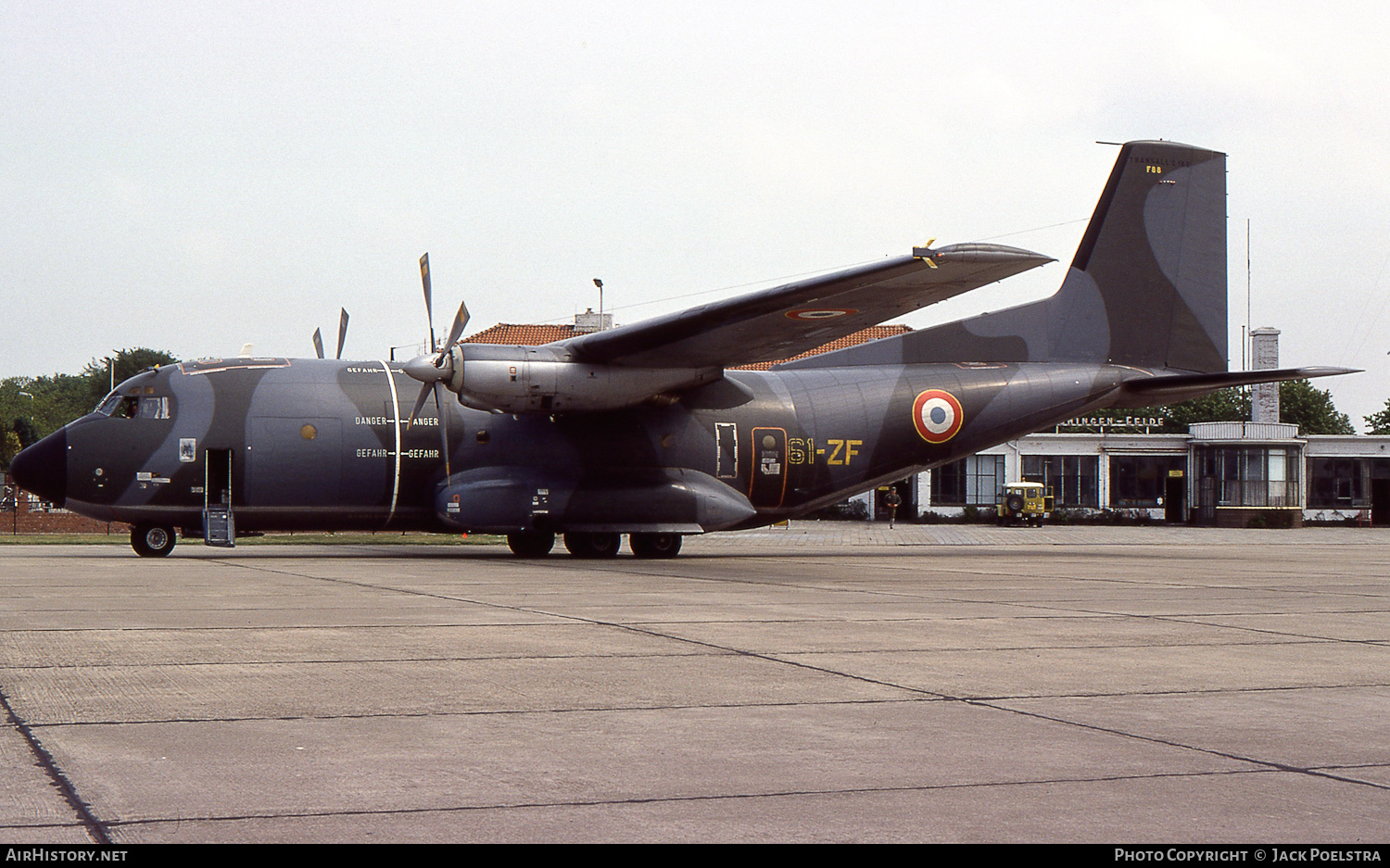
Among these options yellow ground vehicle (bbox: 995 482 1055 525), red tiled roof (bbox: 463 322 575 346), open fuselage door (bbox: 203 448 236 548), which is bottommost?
yellow ground vehicle (bbox: 995 482 1055 525)

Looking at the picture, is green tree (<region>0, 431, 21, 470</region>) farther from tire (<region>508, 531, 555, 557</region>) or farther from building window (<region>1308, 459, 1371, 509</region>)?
building window (<region>1308, 459, 1371, 509</region>)

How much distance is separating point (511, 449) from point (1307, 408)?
306 feet

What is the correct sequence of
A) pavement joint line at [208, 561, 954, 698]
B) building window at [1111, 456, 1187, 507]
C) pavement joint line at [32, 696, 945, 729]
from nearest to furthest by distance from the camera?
pavement joint line at [32, 696, 945, 729], pavement joint line at [208, 561, 954, 698], building window at [1111, 456, 1187, 507]

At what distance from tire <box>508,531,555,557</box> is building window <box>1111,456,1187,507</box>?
1613 inches

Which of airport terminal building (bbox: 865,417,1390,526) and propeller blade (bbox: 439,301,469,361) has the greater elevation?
propeller blade (bbox: 439,301,469,361)

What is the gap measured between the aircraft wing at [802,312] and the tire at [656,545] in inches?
141

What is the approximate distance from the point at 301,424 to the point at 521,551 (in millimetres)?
4785

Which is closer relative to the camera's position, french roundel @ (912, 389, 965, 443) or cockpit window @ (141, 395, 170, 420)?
cockpit window @ (141, 395, 170, 420)

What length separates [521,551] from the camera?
919 inches

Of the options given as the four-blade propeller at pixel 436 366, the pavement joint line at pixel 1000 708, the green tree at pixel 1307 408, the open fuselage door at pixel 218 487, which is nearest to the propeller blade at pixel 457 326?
the four-blade propeller at pixel 436 366

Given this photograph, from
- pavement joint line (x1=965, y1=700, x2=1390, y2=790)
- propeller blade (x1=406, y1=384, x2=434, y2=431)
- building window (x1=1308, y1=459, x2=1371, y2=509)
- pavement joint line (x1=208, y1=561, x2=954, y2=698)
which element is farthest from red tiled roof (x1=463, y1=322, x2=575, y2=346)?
pavement joint line (x1=965, y1=700, x2=1390, y2=790)

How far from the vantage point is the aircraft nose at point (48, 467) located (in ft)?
67.1

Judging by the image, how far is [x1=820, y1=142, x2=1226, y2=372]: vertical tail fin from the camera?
24812 millimetres
